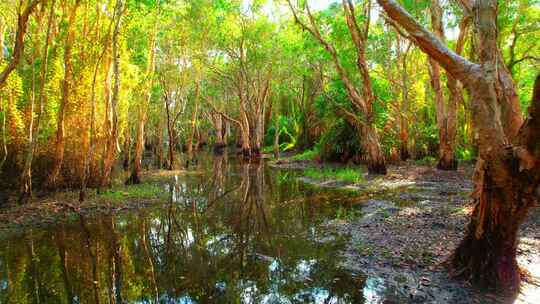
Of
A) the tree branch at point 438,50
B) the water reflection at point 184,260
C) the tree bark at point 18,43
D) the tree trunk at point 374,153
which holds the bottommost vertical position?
the water reflection at point 184,260

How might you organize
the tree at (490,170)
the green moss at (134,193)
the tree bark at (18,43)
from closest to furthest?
the tree at (490,170) < the tree bark at (18,43) < the green moss at (134,193)

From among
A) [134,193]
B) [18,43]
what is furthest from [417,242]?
[134,193]

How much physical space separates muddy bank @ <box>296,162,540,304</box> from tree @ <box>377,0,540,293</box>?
39 centimetres

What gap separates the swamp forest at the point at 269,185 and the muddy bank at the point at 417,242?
43 mm

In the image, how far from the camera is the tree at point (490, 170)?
464cm

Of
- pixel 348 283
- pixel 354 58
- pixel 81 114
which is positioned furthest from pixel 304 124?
pixel 348 283

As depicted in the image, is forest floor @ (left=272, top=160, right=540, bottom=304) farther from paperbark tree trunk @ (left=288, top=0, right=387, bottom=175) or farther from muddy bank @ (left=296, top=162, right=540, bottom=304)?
paperbark tree trunk @ (left=288, top=0, right=387, bottom=175)

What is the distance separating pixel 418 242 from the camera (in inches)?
287

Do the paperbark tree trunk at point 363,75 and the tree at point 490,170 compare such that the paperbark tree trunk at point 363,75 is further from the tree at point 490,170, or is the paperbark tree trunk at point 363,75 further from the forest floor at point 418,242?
the tree at point 490,170

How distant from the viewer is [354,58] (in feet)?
61.1

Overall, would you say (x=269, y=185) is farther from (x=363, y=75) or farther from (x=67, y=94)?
(x=67, y=94)

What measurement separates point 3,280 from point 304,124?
29152mm

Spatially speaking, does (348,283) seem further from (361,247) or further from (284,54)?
(284,54)

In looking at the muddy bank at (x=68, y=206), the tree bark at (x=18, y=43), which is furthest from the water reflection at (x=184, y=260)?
the tree bark at (x=18, y=43)
